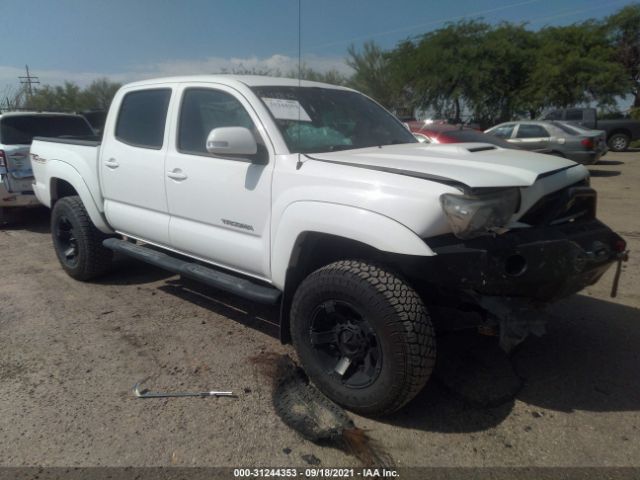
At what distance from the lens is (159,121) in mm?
4207

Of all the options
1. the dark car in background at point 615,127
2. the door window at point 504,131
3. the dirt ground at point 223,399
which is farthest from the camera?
the dark car in background at point 615,127

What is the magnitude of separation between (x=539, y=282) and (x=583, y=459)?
2.87ft

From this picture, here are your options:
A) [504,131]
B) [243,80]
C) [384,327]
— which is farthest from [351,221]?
[504,131]

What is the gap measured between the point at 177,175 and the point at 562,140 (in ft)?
40.9

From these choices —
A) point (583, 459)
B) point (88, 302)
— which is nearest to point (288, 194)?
point (583, 459)

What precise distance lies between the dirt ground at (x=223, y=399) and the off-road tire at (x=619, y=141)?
1891 centimetres

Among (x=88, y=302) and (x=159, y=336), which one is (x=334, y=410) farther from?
(x=88, y=302)

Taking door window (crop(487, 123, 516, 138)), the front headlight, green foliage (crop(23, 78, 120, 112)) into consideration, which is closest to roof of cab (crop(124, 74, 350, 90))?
the front headlight

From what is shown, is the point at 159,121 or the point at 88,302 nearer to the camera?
the point at 159,121

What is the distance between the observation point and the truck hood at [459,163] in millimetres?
2650

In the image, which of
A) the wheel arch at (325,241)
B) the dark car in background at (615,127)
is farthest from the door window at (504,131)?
the wheel arch at (325,241)

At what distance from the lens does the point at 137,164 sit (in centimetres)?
425

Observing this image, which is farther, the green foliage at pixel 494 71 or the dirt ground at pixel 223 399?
the green foliage at pixel 494 71

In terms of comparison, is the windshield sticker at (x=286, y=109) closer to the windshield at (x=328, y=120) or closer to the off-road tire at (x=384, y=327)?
the windshield at (x=328, y=120)
